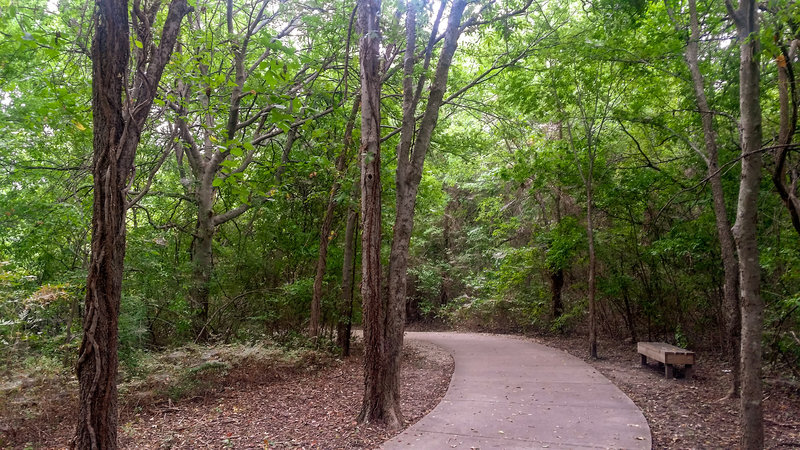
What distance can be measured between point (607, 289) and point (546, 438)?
691 cm

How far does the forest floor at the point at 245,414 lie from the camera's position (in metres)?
5.33

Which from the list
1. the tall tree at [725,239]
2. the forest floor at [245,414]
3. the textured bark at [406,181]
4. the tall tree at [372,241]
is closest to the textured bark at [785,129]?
the tall tree at [725,239]

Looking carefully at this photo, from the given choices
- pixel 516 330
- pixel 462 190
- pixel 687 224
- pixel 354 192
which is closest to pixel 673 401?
pixel 687 224

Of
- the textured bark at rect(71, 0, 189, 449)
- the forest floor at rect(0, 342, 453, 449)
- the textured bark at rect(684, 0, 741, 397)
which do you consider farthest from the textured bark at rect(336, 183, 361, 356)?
the textured bark at rect(71, 0, 189, 449)

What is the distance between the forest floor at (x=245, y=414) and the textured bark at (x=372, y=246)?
30cm

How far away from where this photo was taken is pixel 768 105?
28.9 ft

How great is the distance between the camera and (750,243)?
4383 millimetres

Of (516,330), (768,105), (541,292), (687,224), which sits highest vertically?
(768,105)

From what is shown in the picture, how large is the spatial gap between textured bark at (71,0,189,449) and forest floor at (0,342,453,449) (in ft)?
7.84

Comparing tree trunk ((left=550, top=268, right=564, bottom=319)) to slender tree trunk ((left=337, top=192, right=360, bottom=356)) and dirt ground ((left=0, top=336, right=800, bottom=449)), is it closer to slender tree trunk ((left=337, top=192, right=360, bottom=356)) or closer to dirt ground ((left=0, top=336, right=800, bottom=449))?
dirt ground ((left=0, top=336, right=800, bottom=449))

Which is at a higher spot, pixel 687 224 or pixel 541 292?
pixel 687 224

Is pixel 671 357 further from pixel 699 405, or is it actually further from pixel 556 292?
pixel 556 292

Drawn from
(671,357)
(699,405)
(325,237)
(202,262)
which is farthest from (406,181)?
(202,262)

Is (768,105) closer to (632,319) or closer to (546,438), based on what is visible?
(632,319)
